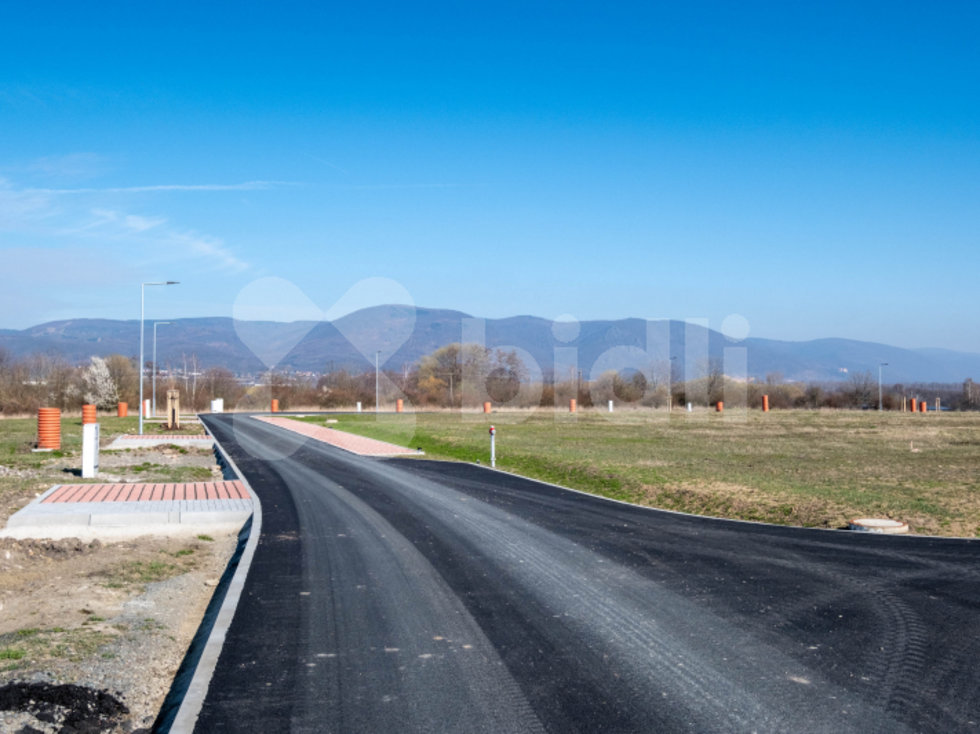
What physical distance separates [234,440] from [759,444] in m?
20.7

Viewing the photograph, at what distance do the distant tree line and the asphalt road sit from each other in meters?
61.6

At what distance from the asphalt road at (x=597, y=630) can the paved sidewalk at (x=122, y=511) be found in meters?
1.54

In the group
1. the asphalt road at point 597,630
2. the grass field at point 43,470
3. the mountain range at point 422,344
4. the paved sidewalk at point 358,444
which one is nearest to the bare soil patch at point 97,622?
the asphalt road at point 597,630

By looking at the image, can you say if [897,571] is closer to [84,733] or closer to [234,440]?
[84,733]

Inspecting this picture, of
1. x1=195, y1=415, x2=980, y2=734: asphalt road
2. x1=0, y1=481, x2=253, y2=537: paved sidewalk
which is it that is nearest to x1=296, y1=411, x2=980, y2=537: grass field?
x1=195, y1=415, x2=980, y2=734: asphalt road

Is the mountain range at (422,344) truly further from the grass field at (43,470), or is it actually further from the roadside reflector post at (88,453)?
the roadside reflector post at (88,453)

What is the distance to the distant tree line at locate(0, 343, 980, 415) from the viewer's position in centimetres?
7369

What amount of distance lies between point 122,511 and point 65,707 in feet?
25.4

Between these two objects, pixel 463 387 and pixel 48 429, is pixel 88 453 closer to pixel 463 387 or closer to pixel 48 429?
pixel 48 429

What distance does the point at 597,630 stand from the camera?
6859mm

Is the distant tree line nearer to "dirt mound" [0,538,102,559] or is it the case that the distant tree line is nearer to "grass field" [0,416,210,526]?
"grass field" [0,416,210,526]

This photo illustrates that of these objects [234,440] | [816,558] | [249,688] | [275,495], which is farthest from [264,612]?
[234,440]

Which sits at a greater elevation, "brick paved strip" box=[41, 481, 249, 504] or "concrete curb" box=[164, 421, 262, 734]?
"brick paved strip" box=[41, 481, 249, 504]

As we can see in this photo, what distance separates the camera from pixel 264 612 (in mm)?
7484
